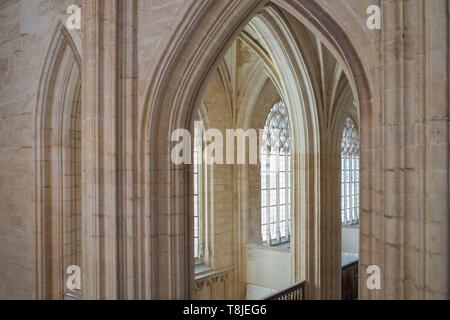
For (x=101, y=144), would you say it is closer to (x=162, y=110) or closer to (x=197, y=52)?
(x=162, y=110)

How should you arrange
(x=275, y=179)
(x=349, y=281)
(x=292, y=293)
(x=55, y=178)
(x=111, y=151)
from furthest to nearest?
(x=275, y=179) < (x=349, y=281) < (x=292, y=293) < (x=55, y=178) < (x=111, y=151)

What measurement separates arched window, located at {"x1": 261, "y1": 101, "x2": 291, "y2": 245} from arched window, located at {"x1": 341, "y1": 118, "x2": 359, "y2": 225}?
4483 mm

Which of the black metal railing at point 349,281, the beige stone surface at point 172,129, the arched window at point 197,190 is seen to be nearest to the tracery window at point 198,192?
the arched window at point 197,190

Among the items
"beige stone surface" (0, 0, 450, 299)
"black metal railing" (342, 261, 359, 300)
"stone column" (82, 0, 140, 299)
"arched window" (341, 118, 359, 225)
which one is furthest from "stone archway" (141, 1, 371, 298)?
"arched window" (341, 118, 359, 225)

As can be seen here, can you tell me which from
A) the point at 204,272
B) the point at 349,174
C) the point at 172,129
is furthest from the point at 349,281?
the point at 349,174

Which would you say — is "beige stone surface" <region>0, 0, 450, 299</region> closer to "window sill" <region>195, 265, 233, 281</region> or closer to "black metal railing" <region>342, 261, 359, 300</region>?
"black metal railing" <region>342, 261, 359, 300</region>

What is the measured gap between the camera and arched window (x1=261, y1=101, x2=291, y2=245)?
37.1ft

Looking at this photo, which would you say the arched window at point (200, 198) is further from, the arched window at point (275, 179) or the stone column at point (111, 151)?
the stone column at point (111, 151)

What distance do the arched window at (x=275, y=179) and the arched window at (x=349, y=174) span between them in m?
4.48

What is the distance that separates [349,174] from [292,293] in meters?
9.68

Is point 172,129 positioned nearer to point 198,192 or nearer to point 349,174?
point 198,192

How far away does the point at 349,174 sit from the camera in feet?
52.1
